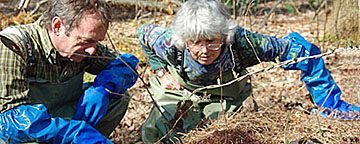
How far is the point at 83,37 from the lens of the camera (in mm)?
2359

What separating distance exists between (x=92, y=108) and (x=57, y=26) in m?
0.44

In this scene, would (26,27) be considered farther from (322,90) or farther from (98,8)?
(322,90)

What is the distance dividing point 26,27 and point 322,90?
1.59m

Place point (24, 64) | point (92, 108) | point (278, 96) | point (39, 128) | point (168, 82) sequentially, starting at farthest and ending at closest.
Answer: point (278, 96) < point (168, 82) < point (92, 108) < point (24, 64) < point (39, 128)

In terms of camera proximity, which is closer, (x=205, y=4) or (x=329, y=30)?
(x=205, y=4)

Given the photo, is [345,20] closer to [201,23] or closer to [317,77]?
[317,77]

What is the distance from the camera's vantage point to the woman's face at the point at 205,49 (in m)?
2.65

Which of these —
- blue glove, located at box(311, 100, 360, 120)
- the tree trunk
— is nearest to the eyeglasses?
blue glove, located at box(311, 100, 360, 120)

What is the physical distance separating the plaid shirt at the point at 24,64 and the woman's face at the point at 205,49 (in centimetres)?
58

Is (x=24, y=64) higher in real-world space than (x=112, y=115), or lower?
higher

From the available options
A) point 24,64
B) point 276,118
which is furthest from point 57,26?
point 276,118

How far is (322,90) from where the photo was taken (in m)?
2.91

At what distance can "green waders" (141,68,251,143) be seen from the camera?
3.00 m

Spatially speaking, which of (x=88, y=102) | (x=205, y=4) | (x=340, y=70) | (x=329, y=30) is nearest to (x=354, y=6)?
(x=329, y=30)
